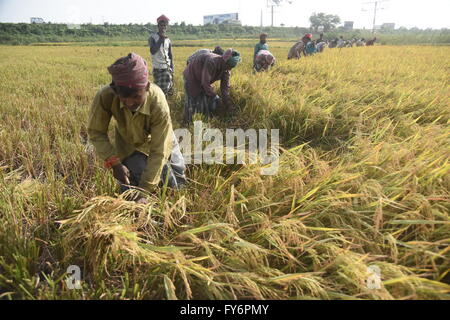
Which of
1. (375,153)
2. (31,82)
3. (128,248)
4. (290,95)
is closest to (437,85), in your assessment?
(290,95)

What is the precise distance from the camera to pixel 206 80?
3203mm

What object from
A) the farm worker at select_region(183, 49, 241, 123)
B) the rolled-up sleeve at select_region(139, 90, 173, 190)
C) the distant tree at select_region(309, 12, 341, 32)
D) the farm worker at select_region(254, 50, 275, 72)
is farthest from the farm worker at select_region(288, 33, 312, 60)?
the distant tree at select_region(309, 12, 341, 32)

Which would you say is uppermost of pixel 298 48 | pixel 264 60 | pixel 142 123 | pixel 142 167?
pixel 298 48

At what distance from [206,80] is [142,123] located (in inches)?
69.6

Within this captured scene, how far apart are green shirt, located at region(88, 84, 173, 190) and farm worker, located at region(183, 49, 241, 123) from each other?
1694 mm

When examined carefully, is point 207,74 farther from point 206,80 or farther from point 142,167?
point 142,167

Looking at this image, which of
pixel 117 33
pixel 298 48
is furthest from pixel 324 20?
pixel 298 48

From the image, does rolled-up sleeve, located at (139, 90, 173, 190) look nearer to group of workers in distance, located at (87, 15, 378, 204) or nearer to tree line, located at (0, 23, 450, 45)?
group of workers in distance, located at (87, 15, 378, 204)

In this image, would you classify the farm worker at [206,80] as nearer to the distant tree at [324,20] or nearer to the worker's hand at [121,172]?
the worker's hand at [121,172]

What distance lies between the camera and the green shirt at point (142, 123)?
1.55 metres

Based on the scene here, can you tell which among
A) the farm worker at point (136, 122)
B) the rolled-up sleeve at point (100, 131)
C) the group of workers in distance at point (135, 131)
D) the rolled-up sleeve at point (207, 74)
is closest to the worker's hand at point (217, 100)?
the rolled-up sleeve at point (207, 74)

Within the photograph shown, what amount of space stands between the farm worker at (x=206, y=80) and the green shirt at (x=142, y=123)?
1694 mm

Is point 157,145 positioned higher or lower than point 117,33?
lower

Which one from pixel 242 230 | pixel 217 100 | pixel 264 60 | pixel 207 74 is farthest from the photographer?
pixel 264 60
